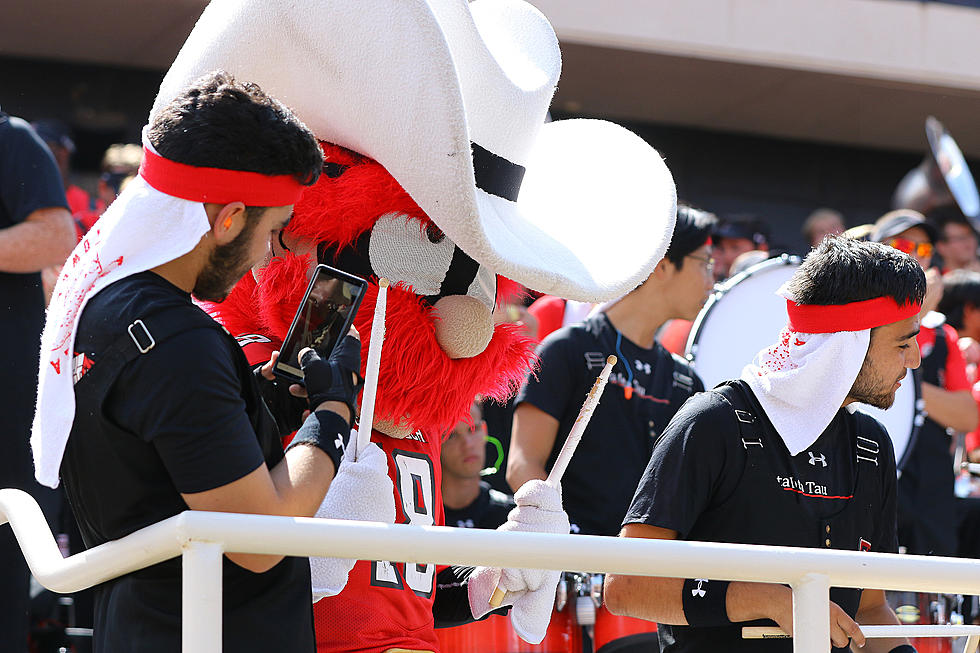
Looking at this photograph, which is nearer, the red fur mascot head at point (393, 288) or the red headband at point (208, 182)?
the red headband at point (208, 182)

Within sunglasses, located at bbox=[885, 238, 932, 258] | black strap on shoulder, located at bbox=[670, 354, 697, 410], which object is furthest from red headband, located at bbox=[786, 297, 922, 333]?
sunglasses, located at bbox=[885, 238, 932, 258]

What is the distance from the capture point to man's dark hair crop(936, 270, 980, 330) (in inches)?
270

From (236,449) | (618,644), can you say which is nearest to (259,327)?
(236,449)

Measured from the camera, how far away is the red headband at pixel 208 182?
2043 millimetres

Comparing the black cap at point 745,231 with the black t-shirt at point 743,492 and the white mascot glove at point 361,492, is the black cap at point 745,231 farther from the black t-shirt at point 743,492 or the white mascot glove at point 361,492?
the white mascot glove at point 361,492

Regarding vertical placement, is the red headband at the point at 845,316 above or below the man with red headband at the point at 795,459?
above

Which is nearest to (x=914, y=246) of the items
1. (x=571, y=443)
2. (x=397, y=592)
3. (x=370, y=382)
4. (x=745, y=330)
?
(x=745, y=330)

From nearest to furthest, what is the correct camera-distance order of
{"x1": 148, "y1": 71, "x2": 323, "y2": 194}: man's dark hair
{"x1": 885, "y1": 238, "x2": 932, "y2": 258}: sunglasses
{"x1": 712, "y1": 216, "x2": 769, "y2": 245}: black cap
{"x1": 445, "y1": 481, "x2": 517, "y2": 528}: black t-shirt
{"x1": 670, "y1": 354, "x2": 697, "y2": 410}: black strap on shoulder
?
{"x1": 148, "y1": 71, "x2": 323, "y2": 194}: man's dark hair, {"x1": 670, "y1": 354, "x2": 697, "y2": 410}: black strap on shoulder, {"x1": 445, "y1": 481, "x2": 517, "y2": 528}: black t-shirt, {"x1": 885, "y1": 238, "x2": 932, "y2": 258}: sunglasses, {"x1": 712, "y1": 216, "x2": 769, "y2": 245}: black cap

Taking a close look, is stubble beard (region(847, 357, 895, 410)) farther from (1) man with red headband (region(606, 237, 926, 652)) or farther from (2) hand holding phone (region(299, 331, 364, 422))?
(2) hand holding phone (region(299, 331, 364, 422))

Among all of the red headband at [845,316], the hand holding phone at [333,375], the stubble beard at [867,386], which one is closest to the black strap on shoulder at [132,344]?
the hand holding phone at [333,375]

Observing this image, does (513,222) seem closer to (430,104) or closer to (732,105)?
(430,104)

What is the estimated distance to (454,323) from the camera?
2.66 m

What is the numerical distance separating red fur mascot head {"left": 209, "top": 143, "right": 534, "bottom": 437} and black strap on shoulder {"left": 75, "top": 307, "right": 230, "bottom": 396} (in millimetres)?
624

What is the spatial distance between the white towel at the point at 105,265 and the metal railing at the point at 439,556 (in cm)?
19
